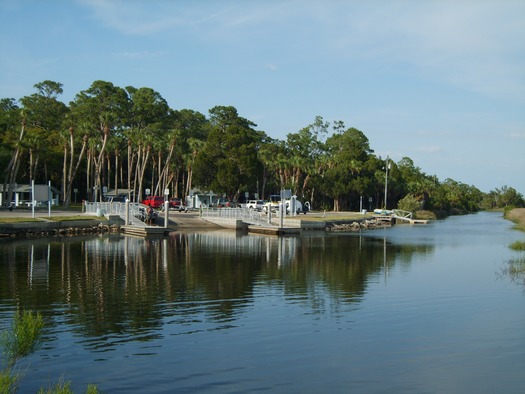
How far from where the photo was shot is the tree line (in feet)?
254

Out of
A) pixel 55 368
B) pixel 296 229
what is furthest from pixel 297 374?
pixel 296 229

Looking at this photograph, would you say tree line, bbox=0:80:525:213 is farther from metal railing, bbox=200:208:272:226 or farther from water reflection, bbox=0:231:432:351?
water reflection, bbox=0:231:432:351

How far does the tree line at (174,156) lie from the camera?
7756cm

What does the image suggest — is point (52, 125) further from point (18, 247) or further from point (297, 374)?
point (297, 374)

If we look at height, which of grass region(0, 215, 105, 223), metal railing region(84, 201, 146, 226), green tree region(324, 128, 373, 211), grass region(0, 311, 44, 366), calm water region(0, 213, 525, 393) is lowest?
calm water region(0, 213, 525, 393)

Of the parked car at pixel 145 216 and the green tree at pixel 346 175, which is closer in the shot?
the parked car at pixel 145 216

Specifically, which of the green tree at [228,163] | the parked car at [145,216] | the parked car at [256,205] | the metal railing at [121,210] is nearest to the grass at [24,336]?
the metal railing at [121,210]

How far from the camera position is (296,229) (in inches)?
2089

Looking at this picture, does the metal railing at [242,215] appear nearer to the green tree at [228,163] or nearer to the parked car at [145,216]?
the parked car at [145,216]

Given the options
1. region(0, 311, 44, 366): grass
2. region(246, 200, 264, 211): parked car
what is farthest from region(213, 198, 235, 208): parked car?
region(0, 311, 44, 366): grass

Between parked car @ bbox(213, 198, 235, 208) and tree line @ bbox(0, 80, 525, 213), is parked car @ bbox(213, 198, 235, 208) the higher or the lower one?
the lower one

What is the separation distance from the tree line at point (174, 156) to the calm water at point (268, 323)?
42986 mm

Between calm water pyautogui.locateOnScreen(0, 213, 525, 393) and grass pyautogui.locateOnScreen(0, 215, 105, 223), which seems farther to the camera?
grass pyautogui.locateOnScreen(0, 215, 105, 223)

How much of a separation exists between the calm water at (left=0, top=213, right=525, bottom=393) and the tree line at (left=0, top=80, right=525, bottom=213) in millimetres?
42986
